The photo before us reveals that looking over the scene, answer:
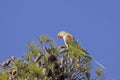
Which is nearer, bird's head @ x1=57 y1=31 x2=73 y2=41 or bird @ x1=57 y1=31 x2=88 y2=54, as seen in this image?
bird @ x1=57 y1=31 x2=88 y2=54

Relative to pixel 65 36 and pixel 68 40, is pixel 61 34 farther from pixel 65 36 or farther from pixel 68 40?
pixel 68 40

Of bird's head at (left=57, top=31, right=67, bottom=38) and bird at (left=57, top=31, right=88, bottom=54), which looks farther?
bird's head at (left=57, top=31, right=67, bottom=38)

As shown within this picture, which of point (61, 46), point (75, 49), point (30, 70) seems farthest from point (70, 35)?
point (30, 70)

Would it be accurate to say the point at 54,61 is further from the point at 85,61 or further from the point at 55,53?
the point at 85,61

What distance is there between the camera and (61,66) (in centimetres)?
248

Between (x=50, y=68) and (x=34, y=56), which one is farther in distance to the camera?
(x=34, y=56)

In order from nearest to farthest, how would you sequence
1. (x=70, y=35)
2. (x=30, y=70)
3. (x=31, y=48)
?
(x=30, y=70) → (x=31, y=48) → (x=70, y=35)

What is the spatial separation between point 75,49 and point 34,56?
37 centimetres

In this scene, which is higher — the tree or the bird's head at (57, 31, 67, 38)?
the bird's head at (57, 31, 67, 38)

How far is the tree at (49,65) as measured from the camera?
2.44 meters

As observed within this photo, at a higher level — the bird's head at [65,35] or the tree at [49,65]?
the bird's head at [65,35]

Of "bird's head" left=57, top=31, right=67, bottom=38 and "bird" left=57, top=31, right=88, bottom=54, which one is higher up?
"bird's head" left=57, top=31, right=67, bottom=38

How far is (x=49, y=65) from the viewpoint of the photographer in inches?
97.4

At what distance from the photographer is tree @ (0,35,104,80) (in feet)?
8.02
